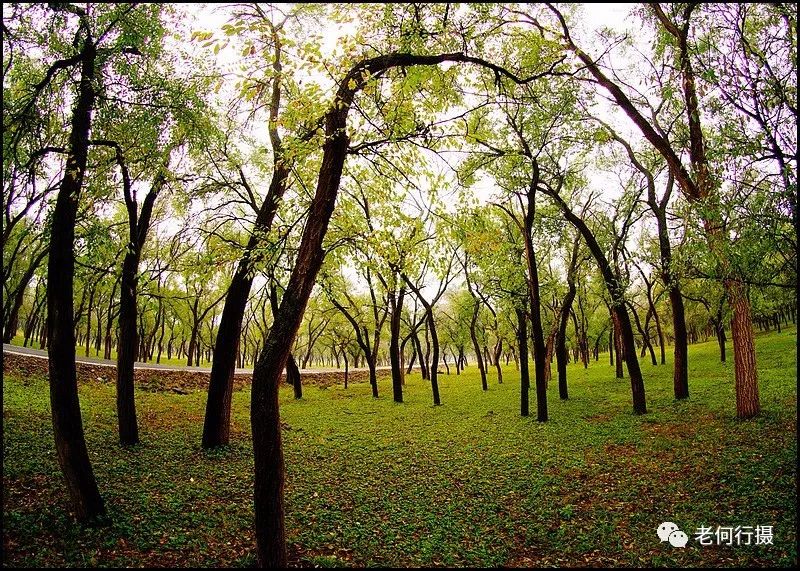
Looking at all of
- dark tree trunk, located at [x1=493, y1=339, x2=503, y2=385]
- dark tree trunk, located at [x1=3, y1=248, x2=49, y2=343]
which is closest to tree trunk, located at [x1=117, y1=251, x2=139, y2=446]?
dark tree trunk, located at [x1=3, y1=248, x2=49, y2=343]

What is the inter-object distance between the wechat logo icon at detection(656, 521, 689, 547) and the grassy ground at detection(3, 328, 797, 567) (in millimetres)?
114

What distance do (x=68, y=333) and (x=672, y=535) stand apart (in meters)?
9.75

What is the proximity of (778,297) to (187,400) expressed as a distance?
22027mm

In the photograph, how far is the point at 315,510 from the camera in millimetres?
8047

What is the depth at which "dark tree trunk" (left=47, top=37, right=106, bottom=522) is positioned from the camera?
6250mm

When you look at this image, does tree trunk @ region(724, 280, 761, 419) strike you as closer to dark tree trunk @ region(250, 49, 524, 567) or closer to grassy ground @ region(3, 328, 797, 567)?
grassy ground @ region(3, 328, 797, 567)

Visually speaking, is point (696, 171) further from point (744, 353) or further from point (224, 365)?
point (224, 365)

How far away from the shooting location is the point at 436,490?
936cm

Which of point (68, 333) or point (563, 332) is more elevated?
point (68, 333)

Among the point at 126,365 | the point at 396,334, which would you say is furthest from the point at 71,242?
the point at 396,334

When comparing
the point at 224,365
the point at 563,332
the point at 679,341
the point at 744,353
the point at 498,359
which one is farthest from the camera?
the point at 498,359

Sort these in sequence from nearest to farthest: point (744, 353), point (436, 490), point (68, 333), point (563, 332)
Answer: point (68, 333), point (436, 490), point (744, 353), point (563, 332)

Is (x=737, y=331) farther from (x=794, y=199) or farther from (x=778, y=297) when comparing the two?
(x=794, y=199)

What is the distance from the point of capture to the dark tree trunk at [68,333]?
6.25 meters
